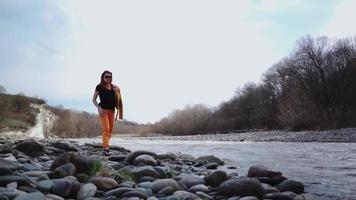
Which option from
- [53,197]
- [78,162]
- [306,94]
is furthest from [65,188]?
[306,94]

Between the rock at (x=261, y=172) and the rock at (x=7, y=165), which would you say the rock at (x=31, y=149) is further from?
the rock at (x=261, y=172)

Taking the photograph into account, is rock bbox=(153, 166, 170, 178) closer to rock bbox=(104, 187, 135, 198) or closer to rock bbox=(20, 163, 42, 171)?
rock bbox=(104, 187, 135, 198)

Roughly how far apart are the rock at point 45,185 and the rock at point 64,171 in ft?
2.09

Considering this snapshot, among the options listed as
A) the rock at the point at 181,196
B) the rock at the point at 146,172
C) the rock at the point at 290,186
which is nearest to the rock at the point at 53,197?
the rock at the point at 181,196

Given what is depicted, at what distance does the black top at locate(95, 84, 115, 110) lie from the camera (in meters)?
11.2

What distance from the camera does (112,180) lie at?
707 cm

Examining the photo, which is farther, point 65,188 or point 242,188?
point 242,188

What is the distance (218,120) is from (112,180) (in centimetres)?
9251

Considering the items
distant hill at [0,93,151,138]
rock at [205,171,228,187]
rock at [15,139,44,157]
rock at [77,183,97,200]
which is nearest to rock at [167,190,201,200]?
rock at [77,183,97,200]

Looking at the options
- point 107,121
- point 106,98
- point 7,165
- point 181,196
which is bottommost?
point 181,196

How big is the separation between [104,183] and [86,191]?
1.78 feet

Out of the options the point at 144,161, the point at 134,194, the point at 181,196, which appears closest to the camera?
the point at 134,194

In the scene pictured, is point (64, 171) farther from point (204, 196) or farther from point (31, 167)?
point (204, 196)

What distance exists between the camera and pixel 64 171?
7.34m
